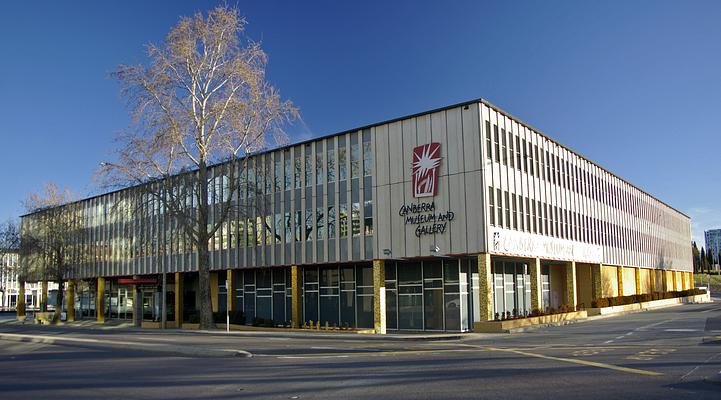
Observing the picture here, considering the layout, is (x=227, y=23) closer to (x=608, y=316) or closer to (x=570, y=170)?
(x=570, y=170)

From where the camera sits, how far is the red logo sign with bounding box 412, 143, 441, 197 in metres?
34.6

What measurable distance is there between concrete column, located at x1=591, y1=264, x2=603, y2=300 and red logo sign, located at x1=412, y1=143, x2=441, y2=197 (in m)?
22.9

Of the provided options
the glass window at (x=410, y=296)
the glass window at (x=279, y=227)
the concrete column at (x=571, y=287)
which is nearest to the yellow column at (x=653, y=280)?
the concrete column at (x=571, y=287)

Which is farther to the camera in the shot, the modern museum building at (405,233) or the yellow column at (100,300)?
the yellow column at (100,300)

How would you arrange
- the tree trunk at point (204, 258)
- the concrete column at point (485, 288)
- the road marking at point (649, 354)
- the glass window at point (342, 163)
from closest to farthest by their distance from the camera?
the road marking at point (649, 354) → the concrete column at point (485, 288) → the glass window at point (342, 163) → the tree trunk at point (204, 258)

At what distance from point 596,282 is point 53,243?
48.6 m

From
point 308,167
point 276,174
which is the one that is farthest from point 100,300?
point 308,167

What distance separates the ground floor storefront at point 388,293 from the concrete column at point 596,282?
8 centimetres

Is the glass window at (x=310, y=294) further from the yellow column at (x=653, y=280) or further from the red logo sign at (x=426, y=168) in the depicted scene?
the yellow column at (x=653, y=280)

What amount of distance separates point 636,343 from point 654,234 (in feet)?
179

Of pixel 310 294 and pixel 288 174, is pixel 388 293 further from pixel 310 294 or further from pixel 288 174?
pixel 288 174

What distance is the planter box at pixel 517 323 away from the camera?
3172cm

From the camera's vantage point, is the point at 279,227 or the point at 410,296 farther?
the point at 279,227

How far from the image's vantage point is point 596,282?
167 feet
